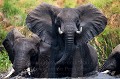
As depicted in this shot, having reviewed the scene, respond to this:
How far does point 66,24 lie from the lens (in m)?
11.8

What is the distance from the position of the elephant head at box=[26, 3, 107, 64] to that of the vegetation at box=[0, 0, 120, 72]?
234cm

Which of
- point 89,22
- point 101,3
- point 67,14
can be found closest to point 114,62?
point 89,22

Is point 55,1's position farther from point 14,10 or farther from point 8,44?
point 8,44

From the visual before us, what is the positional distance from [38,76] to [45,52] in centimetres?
50

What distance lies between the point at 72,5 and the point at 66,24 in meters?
9.53

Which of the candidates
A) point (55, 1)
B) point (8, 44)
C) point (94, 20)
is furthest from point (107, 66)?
point (55, 1)

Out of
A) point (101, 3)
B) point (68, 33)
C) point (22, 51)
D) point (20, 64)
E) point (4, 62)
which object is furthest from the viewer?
point (101, 3)

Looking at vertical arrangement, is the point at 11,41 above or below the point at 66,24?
below

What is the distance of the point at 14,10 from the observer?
798 inches

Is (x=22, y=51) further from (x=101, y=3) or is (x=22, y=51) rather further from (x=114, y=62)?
(x=101, y=3)

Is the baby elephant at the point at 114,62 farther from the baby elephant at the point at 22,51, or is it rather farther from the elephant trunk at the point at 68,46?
the baby elephant at the point at 22,51

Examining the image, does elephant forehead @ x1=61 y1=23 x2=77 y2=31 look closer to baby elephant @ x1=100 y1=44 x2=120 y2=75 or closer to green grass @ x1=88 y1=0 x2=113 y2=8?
baby elephant @ x1=100 y1=44 x2=120 y2=75

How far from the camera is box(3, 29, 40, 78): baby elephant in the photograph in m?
12.3

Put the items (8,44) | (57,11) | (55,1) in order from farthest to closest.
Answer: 1. (55,1)
2. (8,44)
3. (57,11)
